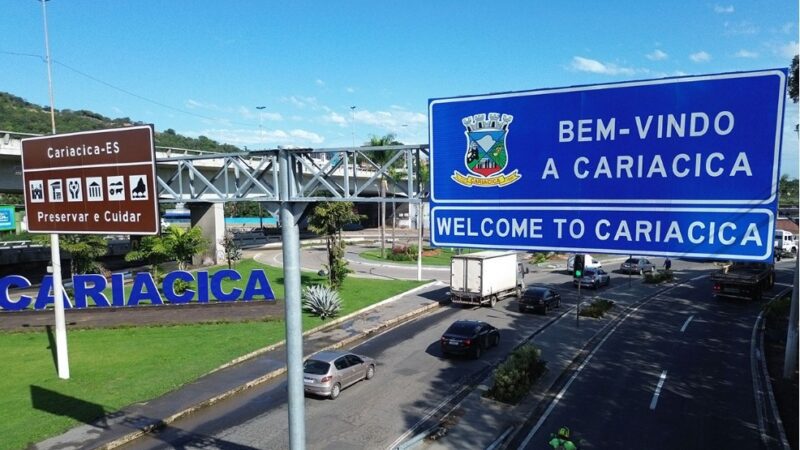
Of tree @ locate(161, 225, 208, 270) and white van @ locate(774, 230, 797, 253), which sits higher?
tree @ locate(161, 225, 208, 270)

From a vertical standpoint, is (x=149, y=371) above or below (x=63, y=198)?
below

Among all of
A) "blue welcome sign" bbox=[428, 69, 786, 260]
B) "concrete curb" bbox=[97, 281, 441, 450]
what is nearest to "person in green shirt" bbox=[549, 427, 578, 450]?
"blue welcome sign" bbox=[428, 69, 786, 260]

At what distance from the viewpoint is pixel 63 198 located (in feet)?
35.9

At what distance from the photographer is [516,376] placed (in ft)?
52.2

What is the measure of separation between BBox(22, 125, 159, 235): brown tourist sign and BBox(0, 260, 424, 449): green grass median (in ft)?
18.9

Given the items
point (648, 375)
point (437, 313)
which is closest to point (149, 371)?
point (437, 313)

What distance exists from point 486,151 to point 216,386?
13.8m

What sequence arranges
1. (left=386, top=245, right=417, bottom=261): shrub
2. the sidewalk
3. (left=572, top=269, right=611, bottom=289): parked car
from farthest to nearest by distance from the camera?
(left=386, top=245, right=417, bottom=261): shrub
(left=572, top=269, right=611, bottom=289): parked car
the sidewalk

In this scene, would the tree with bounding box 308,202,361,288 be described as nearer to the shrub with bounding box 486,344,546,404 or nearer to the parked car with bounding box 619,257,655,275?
the shrub with bounding box 486,344,546,404

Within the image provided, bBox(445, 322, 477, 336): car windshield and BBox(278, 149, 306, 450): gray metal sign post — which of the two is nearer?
BBox(278, 149, 306, 450): gray metal sign post

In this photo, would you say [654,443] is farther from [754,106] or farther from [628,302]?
[628,302]

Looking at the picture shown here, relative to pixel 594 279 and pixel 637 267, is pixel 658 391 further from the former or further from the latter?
pixel 637 267

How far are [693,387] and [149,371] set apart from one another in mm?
18523

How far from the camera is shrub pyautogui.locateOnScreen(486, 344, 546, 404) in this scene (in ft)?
51.2
